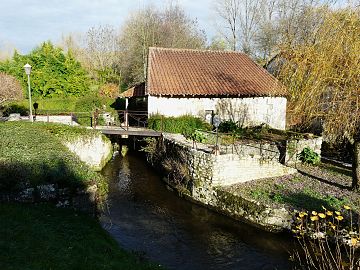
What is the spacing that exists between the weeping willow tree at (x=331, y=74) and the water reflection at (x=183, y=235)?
4591 mm

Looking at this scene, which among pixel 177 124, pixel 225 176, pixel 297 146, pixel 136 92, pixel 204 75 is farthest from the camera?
pixel 136 92

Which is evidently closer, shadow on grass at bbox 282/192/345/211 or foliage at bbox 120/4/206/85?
shadow on grass at bbox 282/192/345/211

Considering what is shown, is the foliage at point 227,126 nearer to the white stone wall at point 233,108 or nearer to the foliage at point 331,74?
the white stone wall at point 233,108

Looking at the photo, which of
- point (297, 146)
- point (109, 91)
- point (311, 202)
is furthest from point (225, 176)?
point (109, 91)

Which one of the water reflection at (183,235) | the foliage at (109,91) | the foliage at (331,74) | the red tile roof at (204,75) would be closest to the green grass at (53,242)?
the water reflection at (183,235)

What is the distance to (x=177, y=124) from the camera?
20.9 meters

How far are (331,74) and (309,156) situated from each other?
7215 millimetres

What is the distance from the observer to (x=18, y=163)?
10562 millimetres

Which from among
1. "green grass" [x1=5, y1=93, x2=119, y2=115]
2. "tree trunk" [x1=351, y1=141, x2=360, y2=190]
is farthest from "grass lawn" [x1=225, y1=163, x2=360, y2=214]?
"green grass" [x1=5, y1=93, x2=119, y2=115]

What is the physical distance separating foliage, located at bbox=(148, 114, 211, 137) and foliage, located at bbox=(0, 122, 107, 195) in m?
6.99

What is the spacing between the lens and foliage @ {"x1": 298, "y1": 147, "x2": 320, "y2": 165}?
1778cm

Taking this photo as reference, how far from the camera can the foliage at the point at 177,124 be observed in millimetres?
20750

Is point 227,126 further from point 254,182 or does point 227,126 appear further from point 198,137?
point 254,182

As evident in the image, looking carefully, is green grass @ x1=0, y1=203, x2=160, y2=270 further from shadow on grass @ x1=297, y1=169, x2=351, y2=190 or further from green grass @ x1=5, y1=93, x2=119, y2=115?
green grass @ x1=5, y1=93, x2=119, y2=115
